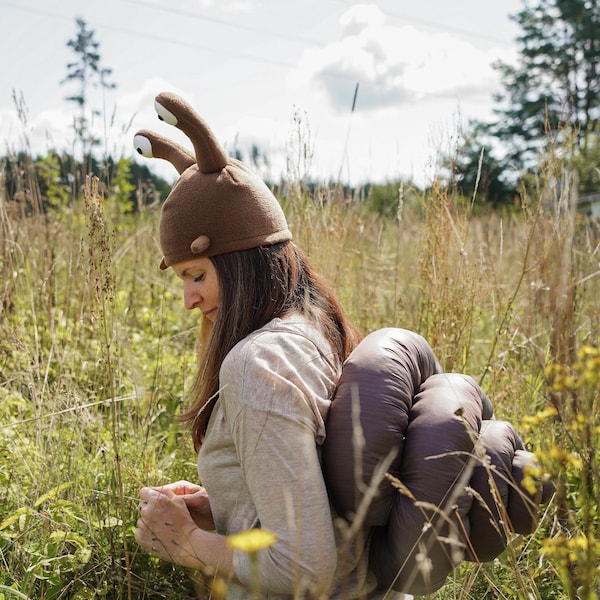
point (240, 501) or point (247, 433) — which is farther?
point (240, 501)

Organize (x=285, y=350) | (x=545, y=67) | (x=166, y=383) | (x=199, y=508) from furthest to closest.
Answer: (x=545, y=67) < (x=166, y=383) < (x=199, y=508) < (x=285, y=350)

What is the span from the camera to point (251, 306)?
5.27 feet

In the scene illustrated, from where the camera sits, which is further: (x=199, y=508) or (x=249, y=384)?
(x=199, y=508)

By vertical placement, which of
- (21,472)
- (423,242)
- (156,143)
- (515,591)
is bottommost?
(515,591)

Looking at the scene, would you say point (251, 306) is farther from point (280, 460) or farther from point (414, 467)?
point (414, 467)

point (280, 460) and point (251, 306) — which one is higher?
point (251, 306)

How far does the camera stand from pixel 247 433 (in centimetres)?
140

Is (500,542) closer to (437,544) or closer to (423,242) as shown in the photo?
(437,544)

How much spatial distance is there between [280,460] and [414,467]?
0.93 feet

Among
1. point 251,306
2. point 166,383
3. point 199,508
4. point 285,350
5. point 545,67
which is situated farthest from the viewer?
point 545,67

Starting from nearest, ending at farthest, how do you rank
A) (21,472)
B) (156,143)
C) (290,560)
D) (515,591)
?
1. (290,560)
2. (156,143)
3. (515,591)
4. (21,472)

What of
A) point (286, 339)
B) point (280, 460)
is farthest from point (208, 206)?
point (280, 460)

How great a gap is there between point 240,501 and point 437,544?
1.45ft

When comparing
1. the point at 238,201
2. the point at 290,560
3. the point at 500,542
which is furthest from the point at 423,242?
the point at 290,560
